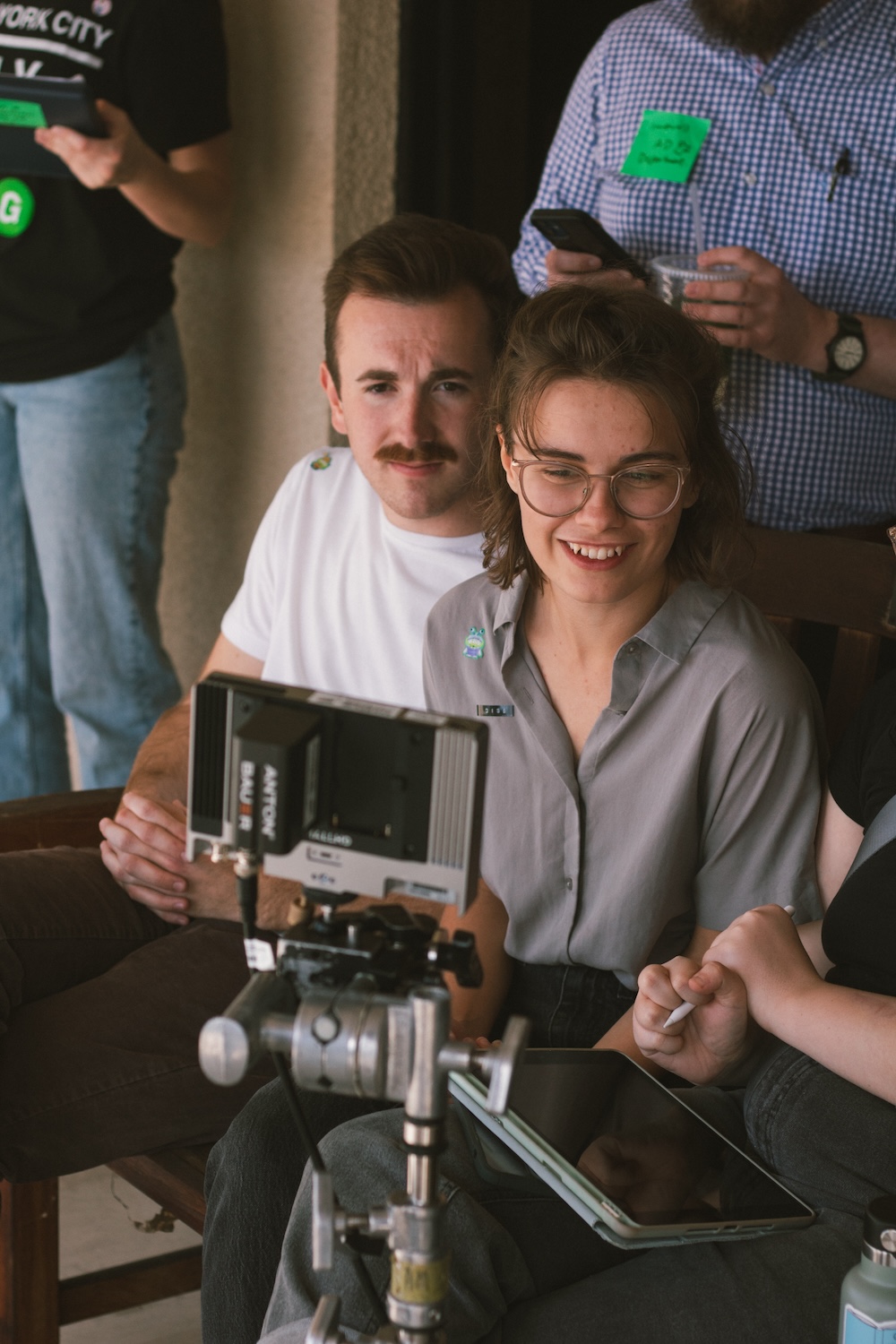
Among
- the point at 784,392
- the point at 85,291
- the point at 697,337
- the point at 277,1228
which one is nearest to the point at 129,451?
the point at 85,291

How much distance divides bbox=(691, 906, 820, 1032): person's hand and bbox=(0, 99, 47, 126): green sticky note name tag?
1878 millimetres

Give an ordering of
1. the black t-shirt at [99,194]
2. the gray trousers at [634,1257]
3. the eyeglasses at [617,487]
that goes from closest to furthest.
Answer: the gray trousers at [634,1257] → the eyeglasses at [617,487] → the black t-shirt at [99,194]

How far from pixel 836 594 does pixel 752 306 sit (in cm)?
44

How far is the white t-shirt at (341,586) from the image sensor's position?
6.35 feet

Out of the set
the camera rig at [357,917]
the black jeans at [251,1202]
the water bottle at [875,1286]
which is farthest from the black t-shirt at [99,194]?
the water bottle at [875,1286]

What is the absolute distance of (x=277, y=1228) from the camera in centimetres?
137

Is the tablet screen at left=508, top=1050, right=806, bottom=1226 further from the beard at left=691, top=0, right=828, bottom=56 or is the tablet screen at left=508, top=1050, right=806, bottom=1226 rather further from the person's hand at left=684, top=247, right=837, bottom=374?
the beard at left=691, top=0, right=828, bottom=56

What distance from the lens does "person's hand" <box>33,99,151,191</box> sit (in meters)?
2.48

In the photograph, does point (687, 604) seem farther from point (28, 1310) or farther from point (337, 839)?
point (28, 1310)

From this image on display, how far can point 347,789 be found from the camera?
92 centimetres

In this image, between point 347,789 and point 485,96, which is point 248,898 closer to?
point 347,789

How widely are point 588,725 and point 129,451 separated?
1.50m

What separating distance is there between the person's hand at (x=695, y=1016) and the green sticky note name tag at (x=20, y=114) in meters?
1.87

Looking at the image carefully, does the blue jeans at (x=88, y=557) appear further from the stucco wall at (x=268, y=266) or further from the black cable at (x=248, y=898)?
the black cable at (x=248, y=898)
